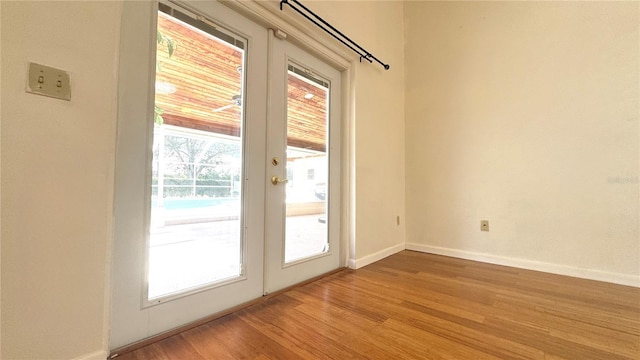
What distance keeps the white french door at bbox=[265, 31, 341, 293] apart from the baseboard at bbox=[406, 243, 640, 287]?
1397 millimetres

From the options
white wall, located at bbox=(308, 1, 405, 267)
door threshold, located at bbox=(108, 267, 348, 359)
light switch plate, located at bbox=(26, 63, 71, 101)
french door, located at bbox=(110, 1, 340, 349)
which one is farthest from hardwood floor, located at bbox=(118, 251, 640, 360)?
light switch plate, located at bbox=(26, 63, 71, 101)

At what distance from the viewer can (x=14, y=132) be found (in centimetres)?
85

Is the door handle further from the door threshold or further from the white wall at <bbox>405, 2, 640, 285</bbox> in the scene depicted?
the white wall at <bbox>405, 2, 640, 285</bbox>

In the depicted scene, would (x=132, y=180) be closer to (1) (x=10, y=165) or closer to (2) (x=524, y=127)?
(1) (x=10, y=165)

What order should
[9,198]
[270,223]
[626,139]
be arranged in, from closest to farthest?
[9,198], [270,223], [626,139]

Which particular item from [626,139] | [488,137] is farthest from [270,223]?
[626,139]

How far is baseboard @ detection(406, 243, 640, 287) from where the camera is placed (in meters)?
2.07

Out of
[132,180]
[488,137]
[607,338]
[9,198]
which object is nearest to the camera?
[9,198]

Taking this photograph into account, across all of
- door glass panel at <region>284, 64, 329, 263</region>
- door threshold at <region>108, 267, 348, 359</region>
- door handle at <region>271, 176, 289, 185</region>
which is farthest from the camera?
door glass panel at <region>284, 64, 329, 263</region>

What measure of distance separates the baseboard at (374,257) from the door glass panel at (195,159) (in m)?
1.20

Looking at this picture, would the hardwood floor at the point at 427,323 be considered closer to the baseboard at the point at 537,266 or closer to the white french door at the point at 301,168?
the baseboard at the point at 537,266

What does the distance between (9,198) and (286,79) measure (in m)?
1.60

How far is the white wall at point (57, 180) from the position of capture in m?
0.85

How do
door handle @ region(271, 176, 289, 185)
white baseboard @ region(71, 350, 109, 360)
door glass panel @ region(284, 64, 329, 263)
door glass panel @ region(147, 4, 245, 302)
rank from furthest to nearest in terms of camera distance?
door glass panel @ region(284, 64, 329, 263) → door handle @ region(271, 176, 289, 185) → door glass panel @ region(147, 4, 245, 302) → white baseboard @ region(71, 350, 109, 360)
